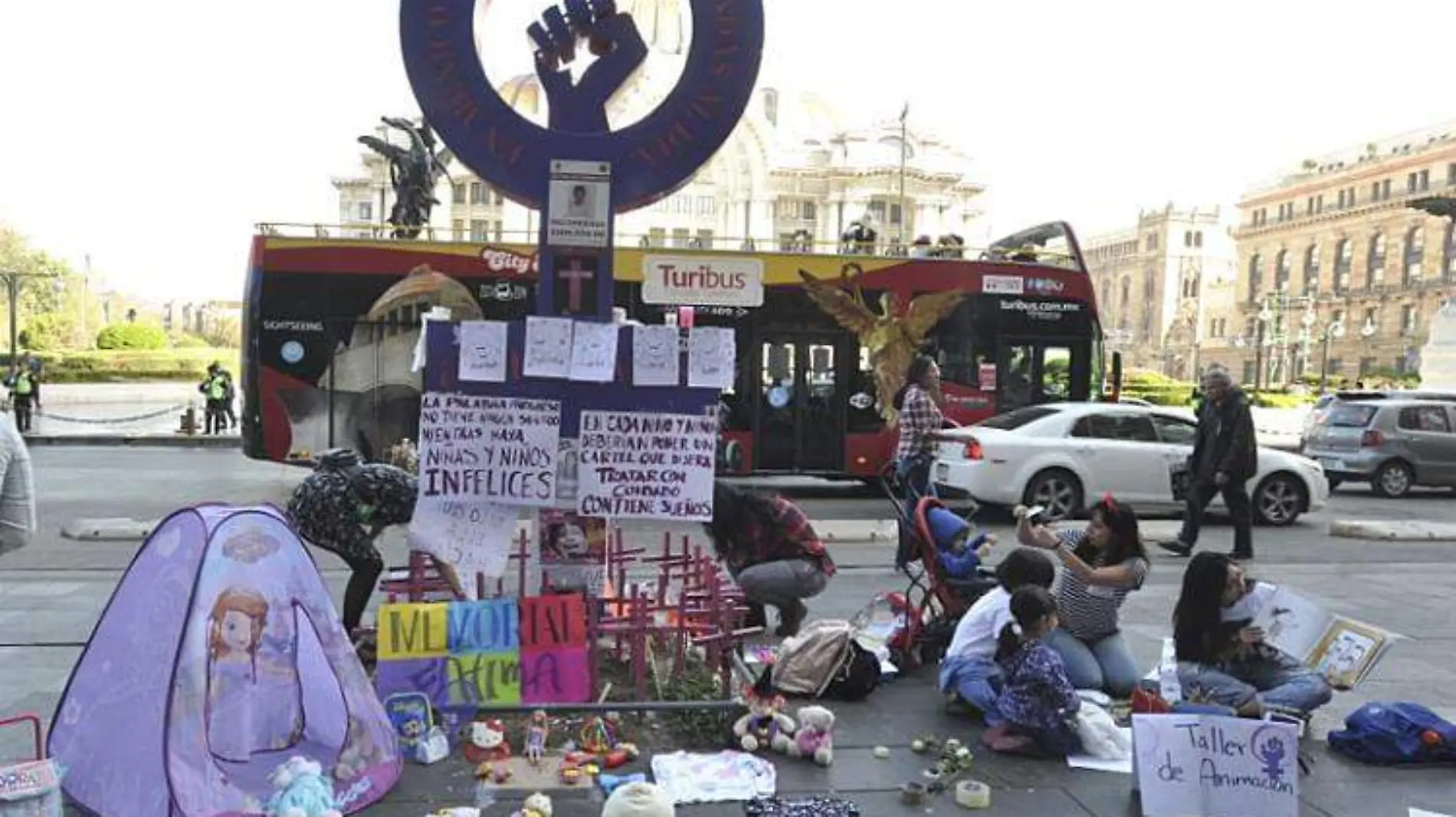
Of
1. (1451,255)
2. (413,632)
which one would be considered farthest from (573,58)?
(1451,255)

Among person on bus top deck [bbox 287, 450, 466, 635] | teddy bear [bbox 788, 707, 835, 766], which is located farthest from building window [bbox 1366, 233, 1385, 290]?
person on bus top deck [bbox 287, 450, 466, 635]

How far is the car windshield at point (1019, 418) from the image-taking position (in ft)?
40.3

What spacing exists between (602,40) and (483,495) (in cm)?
234

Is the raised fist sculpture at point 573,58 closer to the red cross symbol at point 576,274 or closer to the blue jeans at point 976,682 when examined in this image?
the red cross symbol at point 576,274

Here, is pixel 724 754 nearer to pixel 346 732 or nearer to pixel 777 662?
pixel 777 662

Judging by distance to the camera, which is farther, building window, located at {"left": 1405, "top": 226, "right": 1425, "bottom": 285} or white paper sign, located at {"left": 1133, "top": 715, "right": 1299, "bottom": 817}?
building window, located at {"left": 1405, "top": 226, "right": 1425, "bottom": 285}

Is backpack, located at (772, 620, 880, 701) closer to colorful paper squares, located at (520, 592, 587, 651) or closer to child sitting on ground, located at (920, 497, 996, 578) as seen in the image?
child sitting on ground, located at (920, 497, 996, 578)

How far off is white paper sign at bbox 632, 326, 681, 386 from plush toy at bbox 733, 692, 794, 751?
1.54 meters

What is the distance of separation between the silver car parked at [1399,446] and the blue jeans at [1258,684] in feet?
43.6

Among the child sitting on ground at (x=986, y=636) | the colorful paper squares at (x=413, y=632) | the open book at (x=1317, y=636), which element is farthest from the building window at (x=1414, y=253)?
the colorful paper squares at (x=413, y=632)

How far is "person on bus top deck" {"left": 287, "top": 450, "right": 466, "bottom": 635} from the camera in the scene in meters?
5.47

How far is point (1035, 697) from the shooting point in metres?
4.61

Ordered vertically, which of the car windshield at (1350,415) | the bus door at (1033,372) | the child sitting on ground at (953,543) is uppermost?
the bus door at (1033,372)

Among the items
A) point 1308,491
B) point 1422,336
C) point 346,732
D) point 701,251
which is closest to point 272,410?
point 701,251
